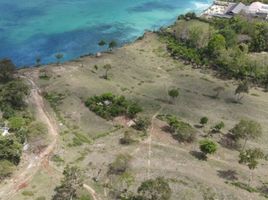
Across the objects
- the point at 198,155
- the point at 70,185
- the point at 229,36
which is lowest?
the point at 198,155

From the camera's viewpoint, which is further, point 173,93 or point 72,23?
point 72,23

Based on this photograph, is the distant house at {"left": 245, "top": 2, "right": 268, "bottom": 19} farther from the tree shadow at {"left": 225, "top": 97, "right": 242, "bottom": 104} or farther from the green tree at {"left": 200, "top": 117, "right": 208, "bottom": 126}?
the green tree at {"left": 200, "top": 117, "right": 208, "bottom": 126}

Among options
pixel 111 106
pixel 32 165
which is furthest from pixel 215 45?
pixel 32 165

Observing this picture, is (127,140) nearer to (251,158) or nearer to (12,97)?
(251,158)

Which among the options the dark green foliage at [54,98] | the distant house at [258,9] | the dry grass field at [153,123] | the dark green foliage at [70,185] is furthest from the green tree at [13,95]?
the distant house at [258,9]

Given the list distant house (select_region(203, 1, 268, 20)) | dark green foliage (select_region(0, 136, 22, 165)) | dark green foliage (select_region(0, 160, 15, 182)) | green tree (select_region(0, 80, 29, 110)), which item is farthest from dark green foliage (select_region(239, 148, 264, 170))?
distant house (select_region(203, 1, 268, 20))

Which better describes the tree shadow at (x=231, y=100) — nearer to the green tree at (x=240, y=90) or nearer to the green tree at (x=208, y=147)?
the green tree at (x=240, y=90)
